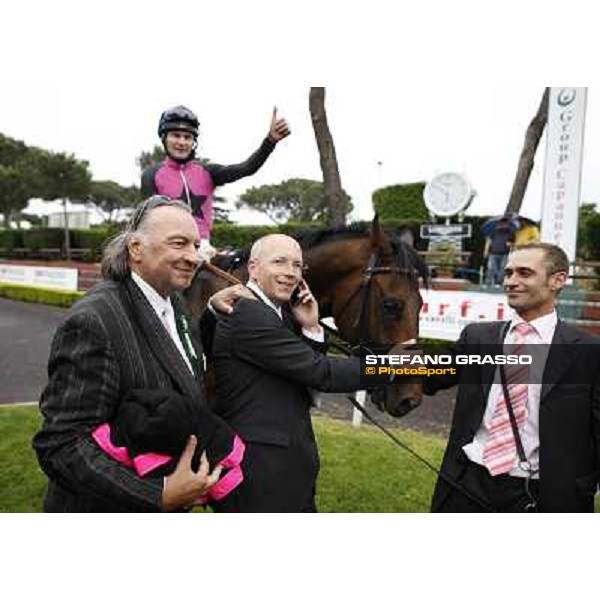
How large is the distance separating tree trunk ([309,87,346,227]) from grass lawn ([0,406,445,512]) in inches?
72.0

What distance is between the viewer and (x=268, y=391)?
5.92ft

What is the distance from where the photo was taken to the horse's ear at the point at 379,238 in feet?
9.35

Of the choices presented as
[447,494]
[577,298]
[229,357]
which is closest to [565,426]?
[447,494]

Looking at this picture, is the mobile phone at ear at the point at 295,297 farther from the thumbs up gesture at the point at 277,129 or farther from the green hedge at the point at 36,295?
the green hedge at the point at 36,295

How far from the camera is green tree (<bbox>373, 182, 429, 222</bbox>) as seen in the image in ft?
59.9

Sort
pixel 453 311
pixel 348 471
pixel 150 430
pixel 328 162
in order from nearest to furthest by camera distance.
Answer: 1. pixel 150 430
2. pixel 348 471
3. pixel 328 162
4. pixel 453 311

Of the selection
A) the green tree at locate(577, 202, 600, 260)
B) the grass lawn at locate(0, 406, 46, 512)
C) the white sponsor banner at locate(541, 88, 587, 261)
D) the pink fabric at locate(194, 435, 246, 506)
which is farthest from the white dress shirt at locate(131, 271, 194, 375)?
the green tree at locate(577, 202, 600, 260)

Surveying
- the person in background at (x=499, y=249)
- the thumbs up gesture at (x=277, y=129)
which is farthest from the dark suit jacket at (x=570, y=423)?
the person in background at (x=499, y=249)

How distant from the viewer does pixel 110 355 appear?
1407 mm

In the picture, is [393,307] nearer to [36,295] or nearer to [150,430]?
[150,430]

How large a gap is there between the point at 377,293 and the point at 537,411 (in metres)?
0.99

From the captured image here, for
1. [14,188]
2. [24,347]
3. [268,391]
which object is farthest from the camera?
[14,188]

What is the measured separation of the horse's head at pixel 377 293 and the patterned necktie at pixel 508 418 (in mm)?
378

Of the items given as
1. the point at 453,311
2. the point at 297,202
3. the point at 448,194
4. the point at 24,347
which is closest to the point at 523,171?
the point at 448,194
